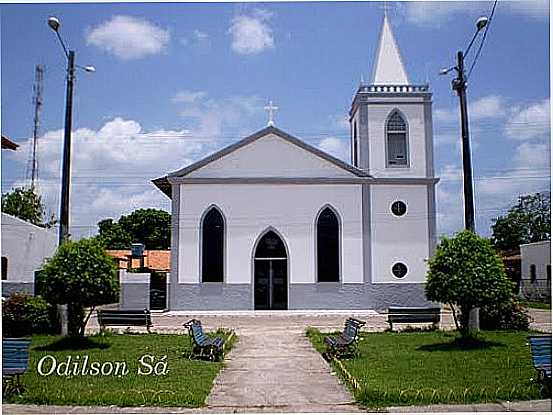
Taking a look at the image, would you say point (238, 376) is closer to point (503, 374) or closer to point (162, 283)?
point (503, 374)

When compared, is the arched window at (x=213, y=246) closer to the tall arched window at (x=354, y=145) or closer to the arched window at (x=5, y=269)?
the tall arched window at (x=354, y=145)

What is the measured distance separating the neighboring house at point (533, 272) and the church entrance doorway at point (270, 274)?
270 inches

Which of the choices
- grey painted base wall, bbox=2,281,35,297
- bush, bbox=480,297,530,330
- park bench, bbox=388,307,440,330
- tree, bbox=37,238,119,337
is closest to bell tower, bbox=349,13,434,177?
park bench, bbox=388,307,440,330

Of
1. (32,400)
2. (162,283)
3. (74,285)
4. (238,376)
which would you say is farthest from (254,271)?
(32,400)

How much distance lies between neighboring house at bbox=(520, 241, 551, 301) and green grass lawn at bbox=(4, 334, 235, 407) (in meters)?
9.44

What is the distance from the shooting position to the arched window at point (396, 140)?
80.0ft

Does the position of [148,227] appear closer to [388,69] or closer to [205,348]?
[388,69]

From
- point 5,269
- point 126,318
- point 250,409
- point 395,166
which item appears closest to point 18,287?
point 5,269

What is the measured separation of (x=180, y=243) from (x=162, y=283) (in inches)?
70.7

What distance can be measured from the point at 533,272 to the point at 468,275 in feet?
23.9

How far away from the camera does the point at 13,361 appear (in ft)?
29.7

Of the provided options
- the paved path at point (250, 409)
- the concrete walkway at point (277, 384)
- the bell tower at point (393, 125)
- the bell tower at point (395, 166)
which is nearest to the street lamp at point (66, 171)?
the concrete walkway at point (277, 384)

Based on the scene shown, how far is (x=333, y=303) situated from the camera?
74.8 feet

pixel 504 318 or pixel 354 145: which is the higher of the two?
pixel 354 145
